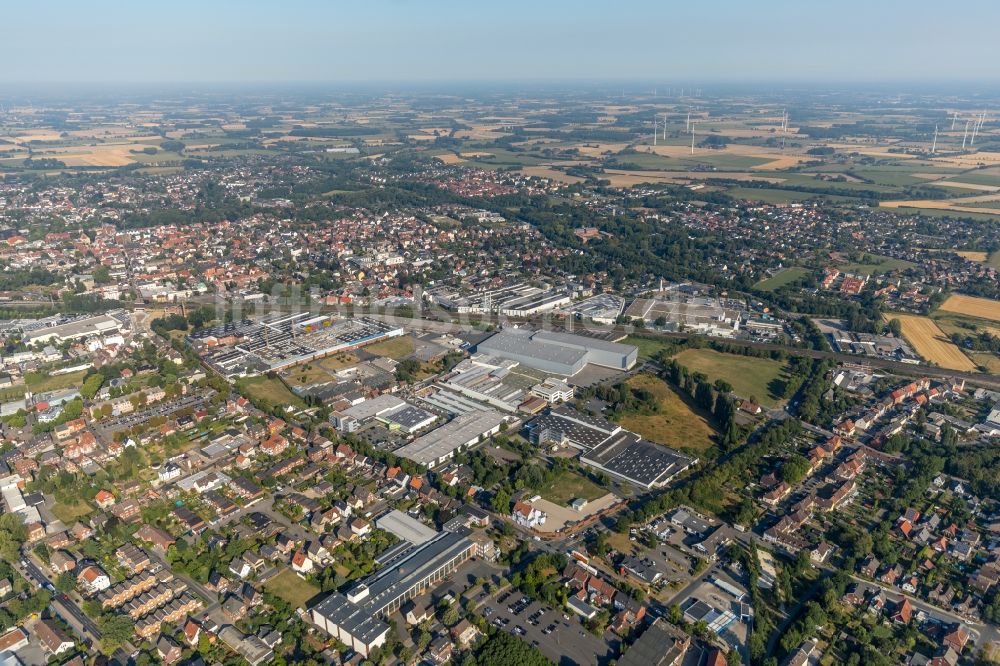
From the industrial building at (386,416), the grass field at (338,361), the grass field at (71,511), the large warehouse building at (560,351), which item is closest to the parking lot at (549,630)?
the industrial building at (386,416)

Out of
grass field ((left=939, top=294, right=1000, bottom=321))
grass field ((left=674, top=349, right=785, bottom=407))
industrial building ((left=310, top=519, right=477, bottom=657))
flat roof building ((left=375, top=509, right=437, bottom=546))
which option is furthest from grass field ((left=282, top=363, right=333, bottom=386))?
grass field ((left=939, top=294, right=1000, bottom=321))

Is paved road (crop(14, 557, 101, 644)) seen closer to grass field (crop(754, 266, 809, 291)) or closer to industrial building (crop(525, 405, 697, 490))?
industrial building (crop(525, 405, 697, 490))

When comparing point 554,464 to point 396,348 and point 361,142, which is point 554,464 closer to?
point 396,348

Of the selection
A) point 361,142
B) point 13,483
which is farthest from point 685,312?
point 361,142

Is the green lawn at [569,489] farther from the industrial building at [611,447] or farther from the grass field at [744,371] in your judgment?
the grass field at [744,371]

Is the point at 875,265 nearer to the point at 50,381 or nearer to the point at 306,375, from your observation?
the point at 306,375

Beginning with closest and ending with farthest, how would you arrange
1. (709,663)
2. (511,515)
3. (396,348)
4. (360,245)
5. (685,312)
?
(709,663)
(511,515)
(396,348)
(685,312)
(360,245)
